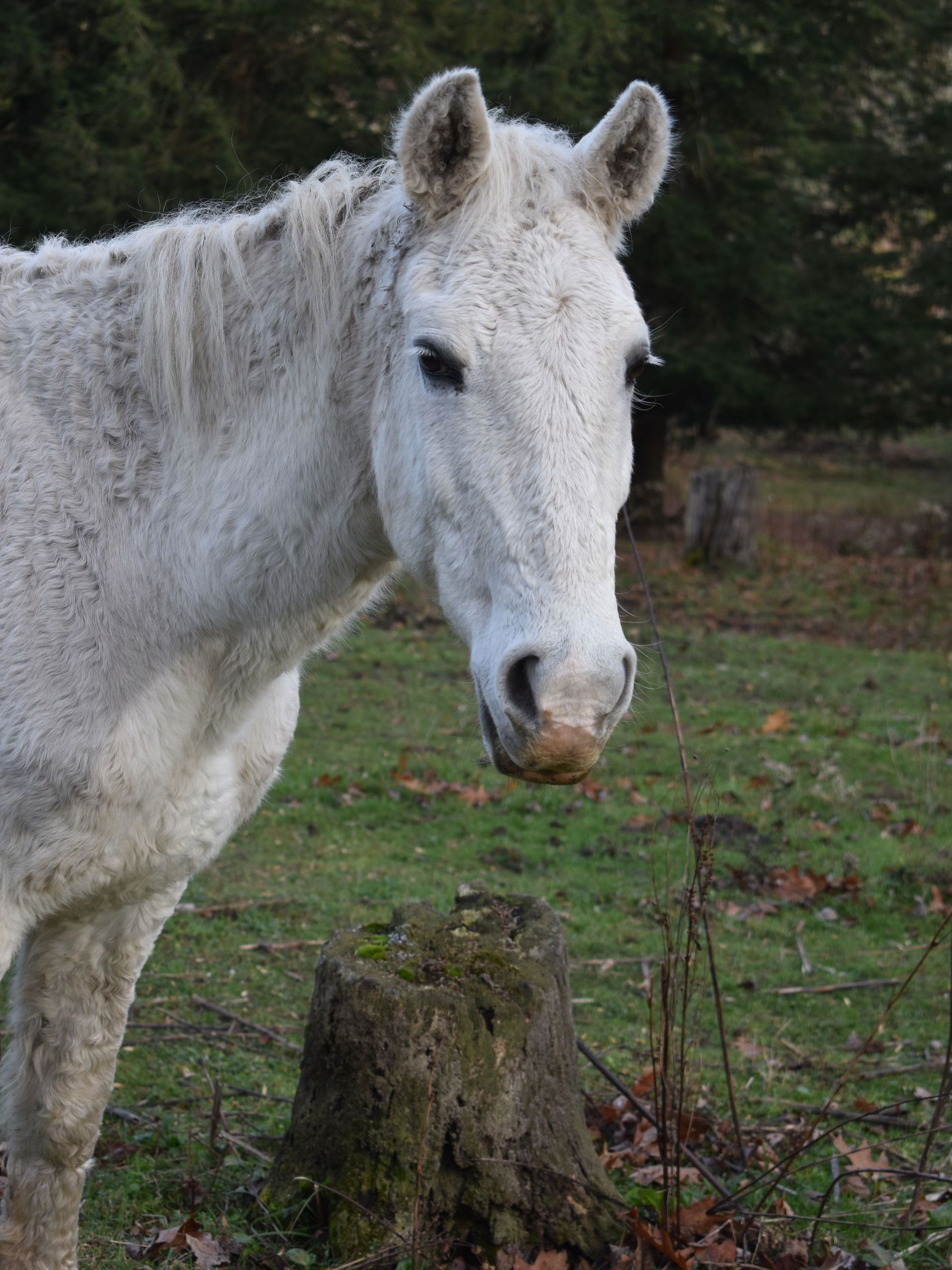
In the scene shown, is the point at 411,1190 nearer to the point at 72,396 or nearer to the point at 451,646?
the point at 72,396

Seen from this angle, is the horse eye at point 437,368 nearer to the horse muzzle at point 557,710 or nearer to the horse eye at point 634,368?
the horse eye at point 634,368

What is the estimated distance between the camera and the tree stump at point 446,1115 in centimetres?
299

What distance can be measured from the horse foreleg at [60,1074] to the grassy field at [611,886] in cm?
22

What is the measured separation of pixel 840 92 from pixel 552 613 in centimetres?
1728

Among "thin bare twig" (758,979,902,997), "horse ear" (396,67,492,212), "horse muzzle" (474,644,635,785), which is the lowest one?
"thin bare twig" (758,979,902,997)

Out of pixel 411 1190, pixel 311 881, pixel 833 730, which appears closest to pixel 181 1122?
pixel 411 1190

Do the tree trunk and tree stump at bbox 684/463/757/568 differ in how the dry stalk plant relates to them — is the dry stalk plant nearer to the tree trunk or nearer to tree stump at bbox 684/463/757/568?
tree stump at bbox 684/463/757/568

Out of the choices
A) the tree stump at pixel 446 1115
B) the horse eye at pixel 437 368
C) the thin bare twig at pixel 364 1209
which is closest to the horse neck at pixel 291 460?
the horse eye at pixel 437 368

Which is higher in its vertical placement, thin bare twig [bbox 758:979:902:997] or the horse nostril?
the horse nostril

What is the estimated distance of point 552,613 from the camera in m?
2.10

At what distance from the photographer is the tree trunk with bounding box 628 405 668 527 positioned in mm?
17312

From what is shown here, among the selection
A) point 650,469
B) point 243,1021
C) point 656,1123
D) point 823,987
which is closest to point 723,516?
point 650,469

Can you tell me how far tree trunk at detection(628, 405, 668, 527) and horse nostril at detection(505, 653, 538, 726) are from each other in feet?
49.7

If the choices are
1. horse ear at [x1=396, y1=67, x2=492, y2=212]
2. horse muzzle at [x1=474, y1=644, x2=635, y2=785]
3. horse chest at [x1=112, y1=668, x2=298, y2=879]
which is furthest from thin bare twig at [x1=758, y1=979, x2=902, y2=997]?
horse ear at [x1=396, y1=67, x2=492, y2=212]
